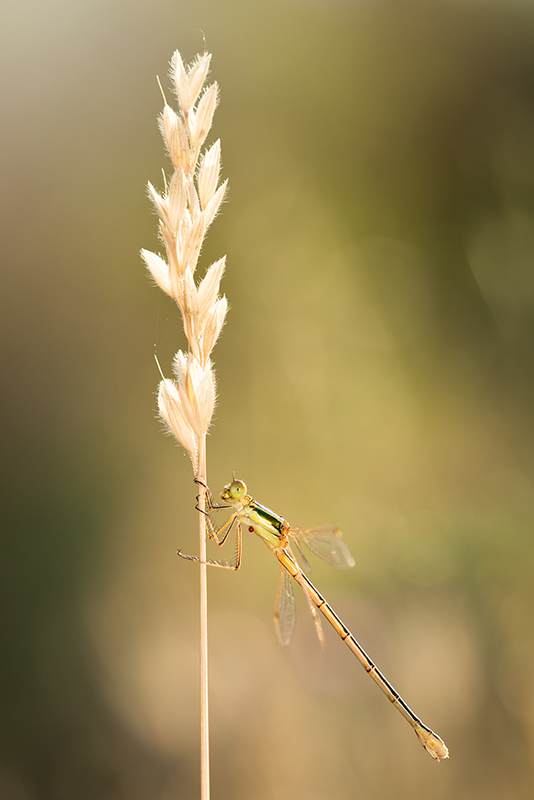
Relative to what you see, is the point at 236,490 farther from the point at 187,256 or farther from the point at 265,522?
the point at 187,256

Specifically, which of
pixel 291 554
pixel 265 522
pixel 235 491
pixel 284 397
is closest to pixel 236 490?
pixel 235 491

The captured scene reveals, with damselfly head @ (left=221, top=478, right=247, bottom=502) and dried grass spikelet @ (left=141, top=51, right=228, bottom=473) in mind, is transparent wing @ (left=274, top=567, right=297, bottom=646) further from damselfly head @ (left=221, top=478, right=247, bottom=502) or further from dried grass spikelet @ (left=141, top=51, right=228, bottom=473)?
dried grass spikelet @ (left=141, top=51, right=228, bottom=473)

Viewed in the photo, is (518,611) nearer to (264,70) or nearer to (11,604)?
(11,604)

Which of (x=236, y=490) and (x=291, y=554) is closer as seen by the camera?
(x=236, y=490)

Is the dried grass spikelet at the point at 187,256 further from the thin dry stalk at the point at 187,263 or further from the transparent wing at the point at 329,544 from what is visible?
the transparent wing at the point at 329,544

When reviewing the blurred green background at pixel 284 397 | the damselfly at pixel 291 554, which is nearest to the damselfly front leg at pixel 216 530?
the damselfly at pixel 291 554
